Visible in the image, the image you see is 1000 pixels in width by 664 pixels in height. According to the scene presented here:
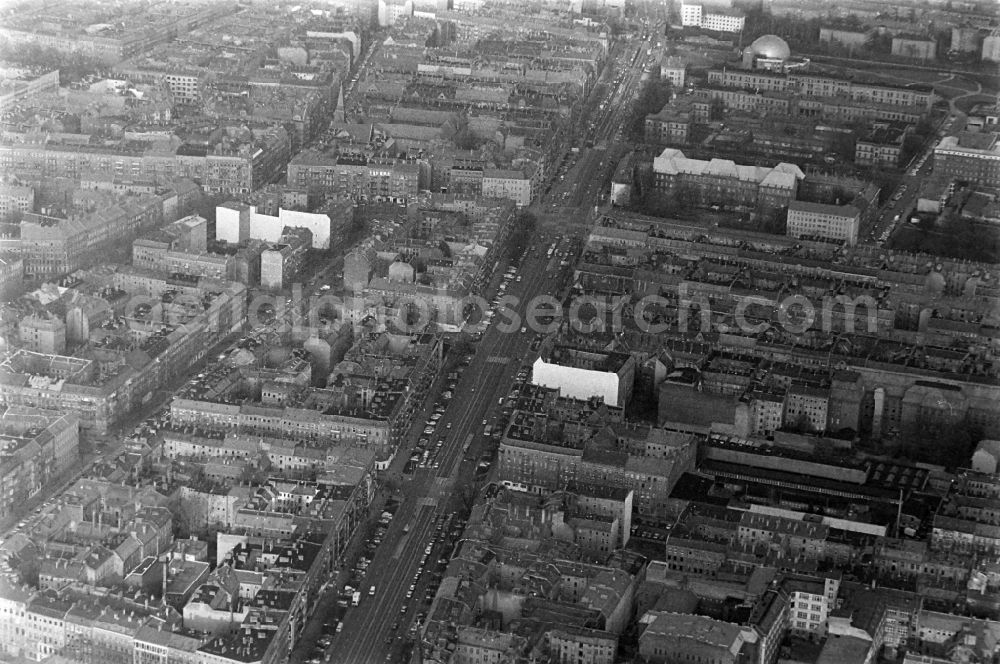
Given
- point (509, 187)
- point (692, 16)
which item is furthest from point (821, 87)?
point (509, 187)

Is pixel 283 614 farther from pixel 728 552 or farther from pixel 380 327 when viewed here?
pixel 380 327

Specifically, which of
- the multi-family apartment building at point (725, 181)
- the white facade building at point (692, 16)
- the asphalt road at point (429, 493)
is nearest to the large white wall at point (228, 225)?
the asphalt road at point (429, 493)

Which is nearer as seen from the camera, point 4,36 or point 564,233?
point 564,233

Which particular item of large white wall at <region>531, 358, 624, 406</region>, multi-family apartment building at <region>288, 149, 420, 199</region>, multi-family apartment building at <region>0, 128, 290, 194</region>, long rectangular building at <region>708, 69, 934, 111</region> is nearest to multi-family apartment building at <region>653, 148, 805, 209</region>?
multi-family apartment building at <region>288, 149, 420, 199</region>

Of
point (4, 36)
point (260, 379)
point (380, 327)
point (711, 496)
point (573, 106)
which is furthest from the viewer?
point (4, 36)

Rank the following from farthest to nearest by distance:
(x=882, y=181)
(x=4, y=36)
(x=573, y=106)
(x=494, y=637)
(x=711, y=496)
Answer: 1. (x=4, y=36)
2. (x=573, y=106)
3. (x=882, y=181)
4. (x=711, y=496)
5. (x=494, y=637)

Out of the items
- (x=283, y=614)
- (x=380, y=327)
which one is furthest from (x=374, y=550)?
(x=380, y=327)
